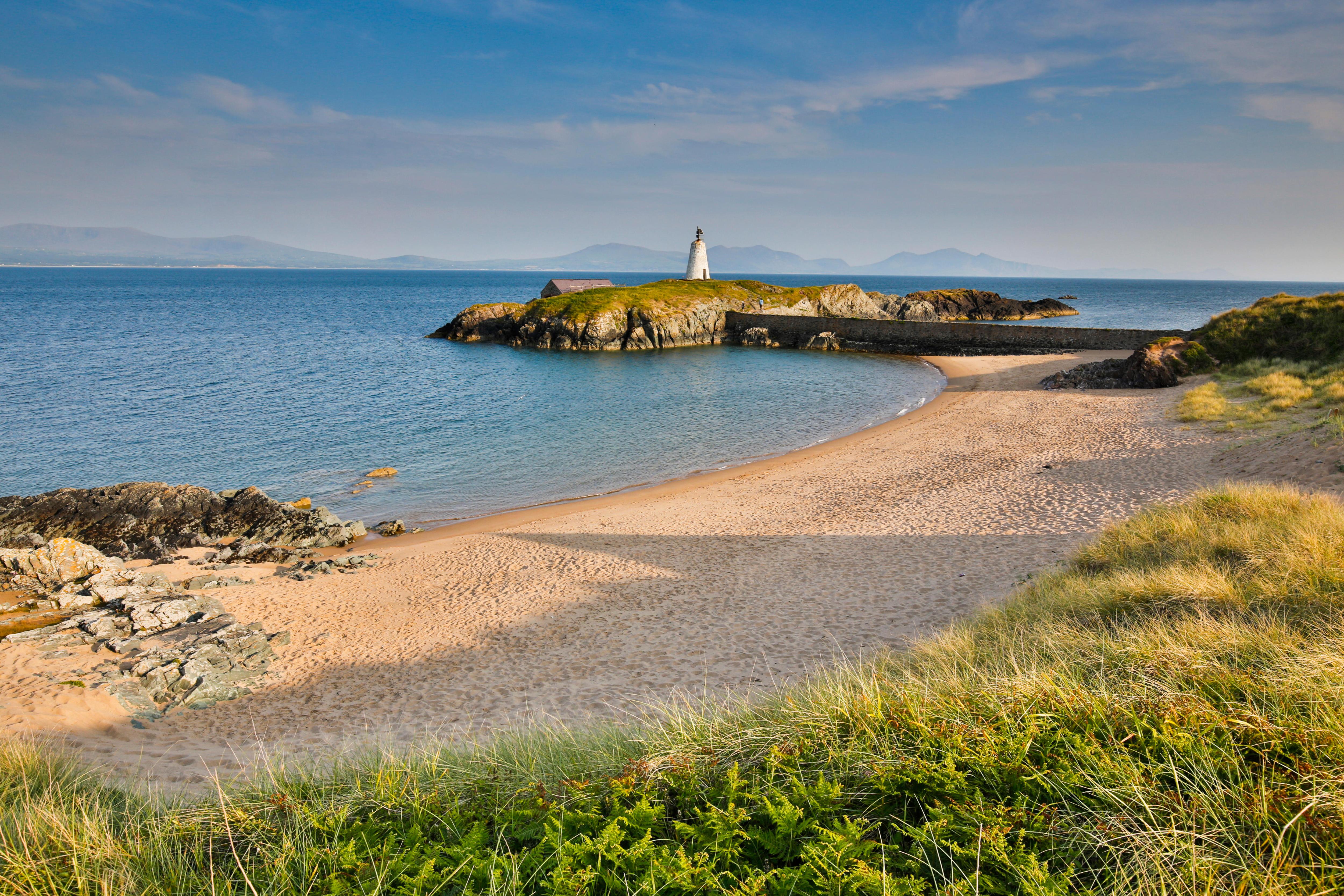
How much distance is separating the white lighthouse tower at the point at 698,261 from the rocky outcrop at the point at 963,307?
19.2m

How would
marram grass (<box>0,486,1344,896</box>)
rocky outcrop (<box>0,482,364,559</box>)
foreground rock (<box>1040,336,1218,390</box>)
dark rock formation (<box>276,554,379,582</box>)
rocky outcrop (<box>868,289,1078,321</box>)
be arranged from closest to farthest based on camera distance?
marram grass (<box>0,486,1344,896</box>), dark rock formation (<box>276,554,379,582</box>), rocky outcrop (<box>0,482,364,559</box>), foreground rock (<box>1040,336,1218,390</box>), rocky outcrop (<box>868,289,1078,321</box>)

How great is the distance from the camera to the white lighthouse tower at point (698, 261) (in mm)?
74875

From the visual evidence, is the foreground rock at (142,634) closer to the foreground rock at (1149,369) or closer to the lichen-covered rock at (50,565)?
the lichen-covered rock at (50,565)

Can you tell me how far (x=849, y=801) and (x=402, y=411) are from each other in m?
29.9

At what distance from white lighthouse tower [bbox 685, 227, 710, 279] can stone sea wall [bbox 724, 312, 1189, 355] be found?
14.6 metres

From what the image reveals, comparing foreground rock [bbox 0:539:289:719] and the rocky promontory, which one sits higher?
the rocky promontory

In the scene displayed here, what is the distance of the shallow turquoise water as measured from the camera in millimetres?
20297

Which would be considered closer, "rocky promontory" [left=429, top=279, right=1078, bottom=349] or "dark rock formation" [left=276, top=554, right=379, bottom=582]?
"dark rock formation" [left=276, top=554, right=379, bottom=582]

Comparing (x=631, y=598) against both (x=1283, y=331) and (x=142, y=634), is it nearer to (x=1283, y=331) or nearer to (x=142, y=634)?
(x=142, y=634)

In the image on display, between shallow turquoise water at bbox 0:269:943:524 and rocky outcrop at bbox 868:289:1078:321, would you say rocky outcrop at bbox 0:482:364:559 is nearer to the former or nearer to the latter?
shallow turquoise water at bbox 0:269:943:524

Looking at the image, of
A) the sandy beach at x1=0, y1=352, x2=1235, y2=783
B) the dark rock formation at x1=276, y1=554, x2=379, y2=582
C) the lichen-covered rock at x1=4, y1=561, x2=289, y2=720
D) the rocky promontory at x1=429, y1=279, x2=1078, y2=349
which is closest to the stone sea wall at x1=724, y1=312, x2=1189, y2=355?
the rocky promontory at x1=429, y1=279, x2=1078, y2=349

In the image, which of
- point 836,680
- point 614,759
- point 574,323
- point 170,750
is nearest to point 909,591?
point 836,680

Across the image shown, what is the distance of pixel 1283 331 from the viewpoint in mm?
25969

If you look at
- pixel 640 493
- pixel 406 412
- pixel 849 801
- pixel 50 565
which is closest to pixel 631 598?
pixel 849 801
